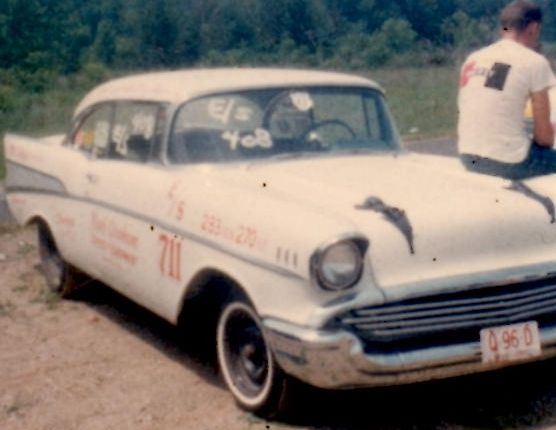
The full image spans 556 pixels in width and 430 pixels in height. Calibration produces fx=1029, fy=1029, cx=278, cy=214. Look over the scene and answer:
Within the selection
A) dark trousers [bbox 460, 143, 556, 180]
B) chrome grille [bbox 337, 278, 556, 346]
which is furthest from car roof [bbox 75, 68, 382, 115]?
chrome grille [bbox 337, 278, 556, 346]

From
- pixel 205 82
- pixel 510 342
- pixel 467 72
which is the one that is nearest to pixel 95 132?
pixel 205 82

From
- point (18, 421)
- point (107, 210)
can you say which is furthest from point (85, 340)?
point (18, 421)

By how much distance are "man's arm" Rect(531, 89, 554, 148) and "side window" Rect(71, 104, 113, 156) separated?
2461 millimetres

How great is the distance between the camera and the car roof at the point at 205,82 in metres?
5.54

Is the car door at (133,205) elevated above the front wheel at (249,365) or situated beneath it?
elevated above

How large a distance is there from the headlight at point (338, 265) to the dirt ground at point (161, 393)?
63cm

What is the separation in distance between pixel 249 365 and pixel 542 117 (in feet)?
7.42

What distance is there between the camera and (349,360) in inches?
157

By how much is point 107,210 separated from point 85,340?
79 centimetres

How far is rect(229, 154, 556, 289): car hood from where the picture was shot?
13.8ft

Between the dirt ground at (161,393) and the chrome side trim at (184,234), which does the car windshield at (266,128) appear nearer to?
the chrome side trim at (184,234)

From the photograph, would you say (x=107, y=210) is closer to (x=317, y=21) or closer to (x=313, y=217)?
(x=313, y=217)

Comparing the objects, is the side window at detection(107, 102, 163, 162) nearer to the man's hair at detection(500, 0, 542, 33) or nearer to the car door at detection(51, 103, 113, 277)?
the car door at detection(51, 103, 113, 277)

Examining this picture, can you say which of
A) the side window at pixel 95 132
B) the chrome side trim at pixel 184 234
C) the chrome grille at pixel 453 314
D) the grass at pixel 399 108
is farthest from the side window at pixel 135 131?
the grass at pixel 399 108
